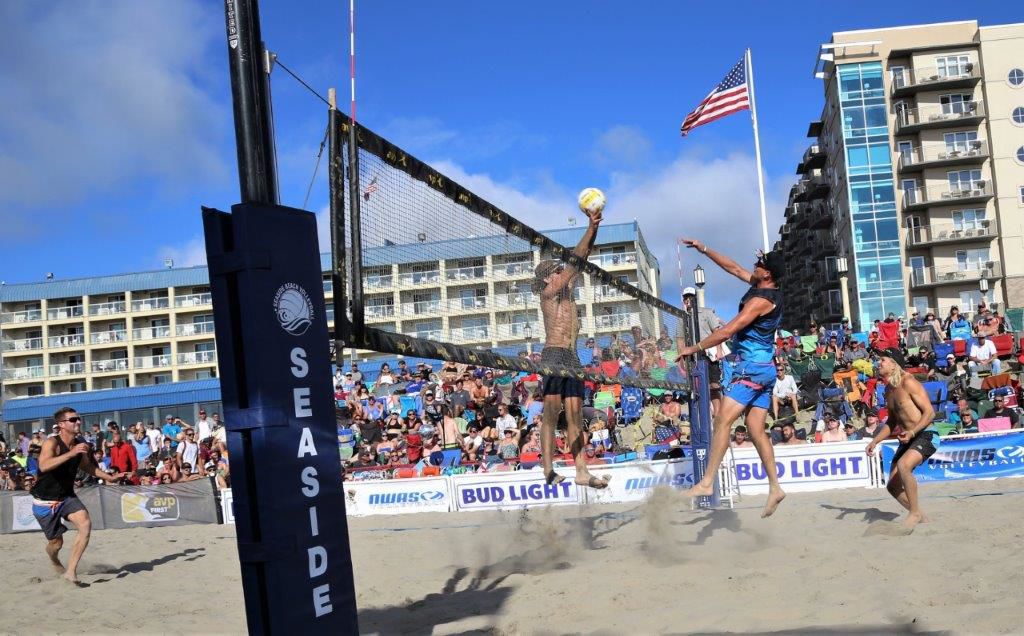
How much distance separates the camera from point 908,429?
8.12m

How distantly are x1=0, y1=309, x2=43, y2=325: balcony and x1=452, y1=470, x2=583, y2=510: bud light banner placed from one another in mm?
62747

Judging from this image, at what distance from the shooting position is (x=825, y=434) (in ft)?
43.5

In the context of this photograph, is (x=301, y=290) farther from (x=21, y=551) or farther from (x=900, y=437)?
(x=21, y=551)

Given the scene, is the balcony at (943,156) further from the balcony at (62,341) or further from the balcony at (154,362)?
the balcony at (62,341)

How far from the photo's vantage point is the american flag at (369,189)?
4.32 meters

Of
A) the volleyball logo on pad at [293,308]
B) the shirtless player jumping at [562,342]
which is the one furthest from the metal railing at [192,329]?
the volleyball logo on pad at [293,308]

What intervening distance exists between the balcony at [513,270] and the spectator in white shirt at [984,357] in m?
13.0

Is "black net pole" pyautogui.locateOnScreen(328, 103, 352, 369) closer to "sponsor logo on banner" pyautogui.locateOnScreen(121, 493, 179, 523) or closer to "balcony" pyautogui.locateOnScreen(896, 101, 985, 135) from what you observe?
"sponsor logo on banner" pyautogui.locateOnScreen(121, 493, 179, 523)

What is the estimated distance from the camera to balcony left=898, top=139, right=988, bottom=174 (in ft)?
146

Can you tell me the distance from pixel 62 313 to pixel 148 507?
190ft

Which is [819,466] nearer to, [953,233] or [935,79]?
[953,233]

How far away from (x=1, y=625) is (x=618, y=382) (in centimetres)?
553

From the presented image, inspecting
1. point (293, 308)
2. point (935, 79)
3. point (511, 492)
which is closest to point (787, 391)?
point (511, 492)

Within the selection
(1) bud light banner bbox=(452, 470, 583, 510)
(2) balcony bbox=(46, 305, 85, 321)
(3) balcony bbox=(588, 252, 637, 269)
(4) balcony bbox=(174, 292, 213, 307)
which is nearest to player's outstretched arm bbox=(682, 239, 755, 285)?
(1) bud light banner bbox=(452, 470, 583, 510)
